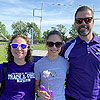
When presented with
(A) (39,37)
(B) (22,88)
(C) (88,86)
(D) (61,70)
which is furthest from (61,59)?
(A) (39,37)

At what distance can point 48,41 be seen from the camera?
2426 mm

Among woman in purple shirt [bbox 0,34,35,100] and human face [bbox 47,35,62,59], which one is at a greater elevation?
human face [bbox 47,35,62,59]

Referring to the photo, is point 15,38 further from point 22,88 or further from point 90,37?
point 90,37

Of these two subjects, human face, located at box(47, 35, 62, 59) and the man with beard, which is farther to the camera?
human face, located at box(47, 35, 62, 59)

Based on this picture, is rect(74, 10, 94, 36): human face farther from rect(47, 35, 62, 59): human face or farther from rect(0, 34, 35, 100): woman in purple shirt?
rect(0, 34, 35, 100): woman in purple shirt

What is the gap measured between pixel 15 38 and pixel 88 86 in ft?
5.03

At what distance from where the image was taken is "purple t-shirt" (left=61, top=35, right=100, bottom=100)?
7.50 ft

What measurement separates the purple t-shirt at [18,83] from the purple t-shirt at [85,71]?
724 mm

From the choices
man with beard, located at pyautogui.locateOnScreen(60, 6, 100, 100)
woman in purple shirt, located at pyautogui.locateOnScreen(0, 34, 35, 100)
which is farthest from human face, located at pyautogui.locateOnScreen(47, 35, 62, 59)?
woman in purple shirt, located at pyautogui.locateOnScreen(0, 34, 35, 100)

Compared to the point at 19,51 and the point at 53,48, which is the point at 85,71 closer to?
the point at 53,48

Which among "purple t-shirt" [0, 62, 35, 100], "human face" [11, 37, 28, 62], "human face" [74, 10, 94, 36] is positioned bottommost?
"purple t-shirt" [0, 62, 35, 100]

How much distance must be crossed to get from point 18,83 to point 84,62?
116 centimetres

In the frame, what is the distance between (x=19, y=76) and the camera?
2.25 metres

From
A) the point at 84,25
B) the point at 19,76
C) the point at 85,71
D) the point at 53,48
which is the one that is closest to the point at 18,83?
the point at 19,76
